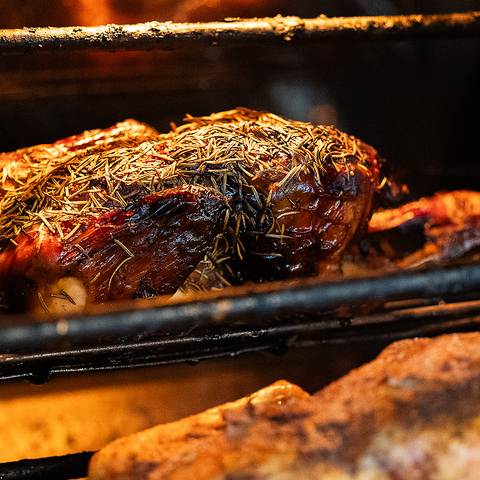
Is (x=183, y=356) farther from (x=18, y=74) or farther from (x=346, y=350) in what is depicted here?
(x=18, y=74)

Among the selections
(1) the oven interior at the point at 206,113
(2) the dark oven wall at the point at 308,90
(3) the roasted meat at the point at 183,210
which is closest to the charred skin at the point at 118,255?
(3) the roasted meat at the point at 183,210

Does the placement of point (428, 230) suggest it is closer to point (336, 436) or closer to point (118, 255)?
point (336, 436)

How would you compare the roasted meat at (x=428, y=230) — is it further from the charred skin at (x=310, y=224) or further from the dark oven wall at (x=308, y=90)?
the dark oven wall at (x=308, y=90)

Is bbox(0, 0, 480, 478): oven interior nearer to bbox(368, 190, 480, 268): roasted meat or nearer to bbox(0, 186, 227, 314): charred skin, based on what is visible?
bbox(0, 186, 227, 314): charred skin

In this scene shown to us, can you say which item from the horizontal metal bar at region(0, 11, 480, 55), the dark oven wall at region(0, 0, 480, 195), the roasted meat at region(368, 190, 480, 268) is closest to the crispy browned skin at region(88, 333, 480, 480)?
the roasted meat at region(368, 190, 480, 268)

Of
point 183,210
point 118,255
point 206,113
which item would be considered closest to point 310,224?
point 183,210

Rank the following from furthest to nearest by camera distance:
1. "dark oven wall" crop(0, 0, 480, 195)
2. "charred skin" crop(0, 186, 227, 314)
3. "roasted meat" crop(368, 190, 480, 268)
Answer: "dark oven wall" crop(0, 0, 480, 195)
"roasted meat" crop(368, 190, 480, 268)
"charred skin" crop(0, 186, 227, 314)

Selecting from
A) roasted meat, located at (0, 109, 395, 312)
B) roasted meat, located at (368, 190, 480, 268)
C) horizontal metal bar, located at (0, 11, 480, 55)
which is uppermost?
horizontal metal bar, located at (0, 11, 480, 55)
